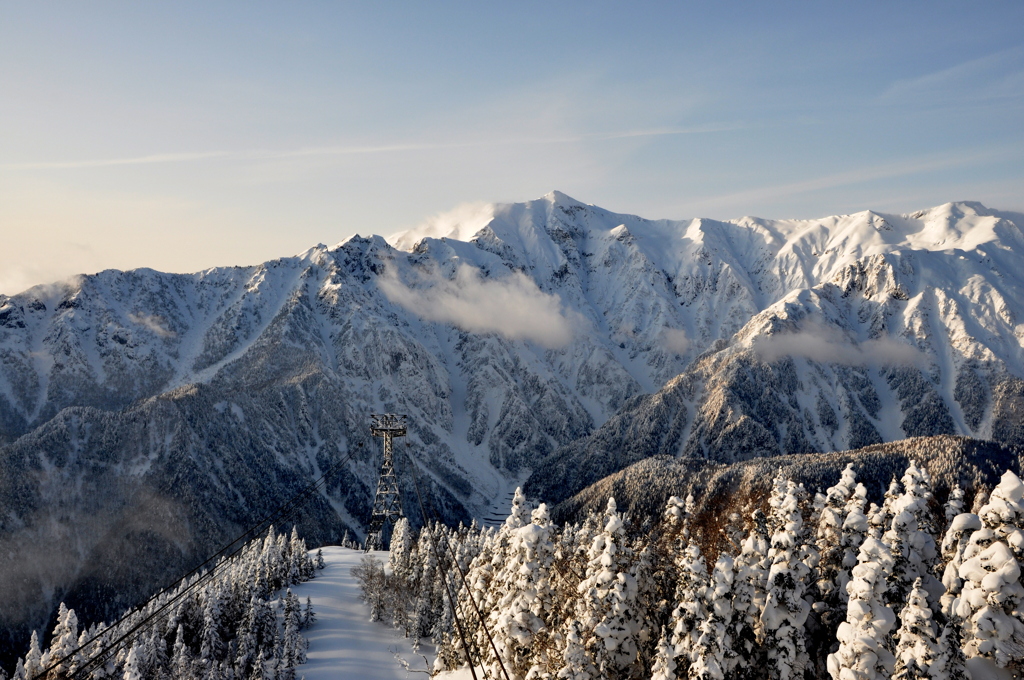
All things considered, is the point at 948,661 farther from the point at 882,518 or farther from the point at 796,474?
the point at 796,474

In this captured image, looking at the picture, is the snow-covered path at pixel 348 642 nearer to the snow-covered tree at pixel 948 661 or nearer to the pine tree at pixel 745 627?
the pine tree at pixel 745 627

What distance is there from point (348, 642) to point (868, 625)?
6210cm

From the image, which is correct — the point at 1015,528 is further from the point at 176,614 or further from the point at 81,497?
the point at 81,497

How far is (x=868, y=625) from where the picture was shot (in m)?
20.0

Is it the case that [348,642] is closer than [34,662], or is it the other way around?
[34,662]

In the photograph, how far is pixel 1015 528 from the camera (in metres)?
18.2

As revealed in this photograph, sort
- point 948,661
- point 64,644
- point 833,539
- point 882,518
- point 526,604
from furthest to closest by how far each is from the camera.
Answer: point 64,644 → point 833,539 → point 882,518 → point 526,604 → point 948,661

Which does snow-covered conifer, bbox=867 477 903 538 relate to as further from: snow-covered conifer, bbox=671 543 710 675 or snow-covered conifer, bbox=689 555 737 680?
snow-covered conifer, bbox=671 543 710 675

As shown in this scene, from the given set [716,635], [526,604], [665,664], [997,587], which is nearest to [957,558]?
[997,587]

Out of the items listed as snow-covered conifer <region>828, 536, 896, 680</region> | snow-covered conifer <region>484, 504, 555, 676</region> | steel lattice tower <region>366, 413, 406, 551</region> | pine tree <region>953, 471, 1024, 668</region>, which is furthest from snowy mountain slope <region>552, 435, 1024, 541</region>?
pine tree <region>953, 471, 1024, 668</region>

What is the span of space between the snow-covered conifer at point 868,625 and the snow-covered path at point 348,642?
3855 cm

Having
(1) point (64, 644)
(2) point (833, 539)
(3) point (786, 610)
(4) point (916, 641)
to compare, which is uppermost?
(4) point (916, 641)

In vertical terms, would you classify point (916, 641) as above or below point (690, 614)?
above

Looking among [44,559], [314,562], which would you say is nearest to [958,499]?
[314,562]
